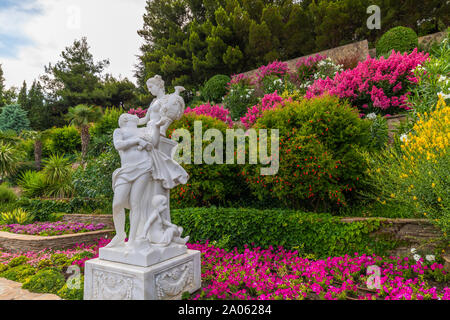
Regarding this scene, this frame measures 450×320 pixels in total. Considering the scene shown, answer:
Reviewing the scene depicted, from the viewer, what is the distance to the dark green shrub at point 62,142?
14602mm

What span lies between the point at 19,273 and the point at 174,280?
2.66 metres

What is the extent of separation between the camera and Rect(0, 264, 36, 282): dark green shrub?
3600mm

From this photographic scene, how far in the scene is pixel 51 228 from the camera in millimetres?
5645

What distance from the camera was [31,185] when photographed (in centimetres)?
856

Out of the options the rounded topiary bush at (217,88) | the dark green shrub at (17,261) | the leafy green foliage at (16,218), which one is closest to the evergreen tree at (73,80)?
the rounded topiary bush at (217,88)

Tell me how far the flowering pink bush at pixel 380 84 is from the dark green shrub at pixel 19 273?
286 inches

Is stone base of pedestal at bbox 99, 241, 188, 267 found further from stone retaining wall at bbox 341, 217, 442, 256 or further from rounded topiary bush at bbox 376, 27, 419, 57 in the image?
rounded topiary bush at bbox 376, 27, 419, 57

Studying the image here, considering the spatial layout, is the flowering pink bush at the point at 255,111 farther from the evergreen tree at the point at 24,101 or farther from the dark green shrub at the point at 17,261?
the evergreen tree at the point at 24,101

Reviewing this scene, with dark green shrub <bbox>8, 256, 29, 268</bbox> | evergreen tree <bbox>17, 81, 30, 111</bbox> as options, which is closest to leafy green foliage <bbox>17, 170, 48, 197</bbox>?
dark green shrub <bbox>8, 256, 29, 268</bbox>

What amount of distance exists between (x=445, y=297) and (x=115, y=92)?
21217mm

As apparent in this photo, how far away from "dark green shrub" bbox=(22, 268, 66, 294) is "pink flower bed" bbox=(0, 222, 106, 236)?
2272 mm

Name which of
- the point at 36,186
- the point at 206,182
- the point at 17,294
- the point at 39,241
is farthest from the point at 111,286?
the point at 36,186
